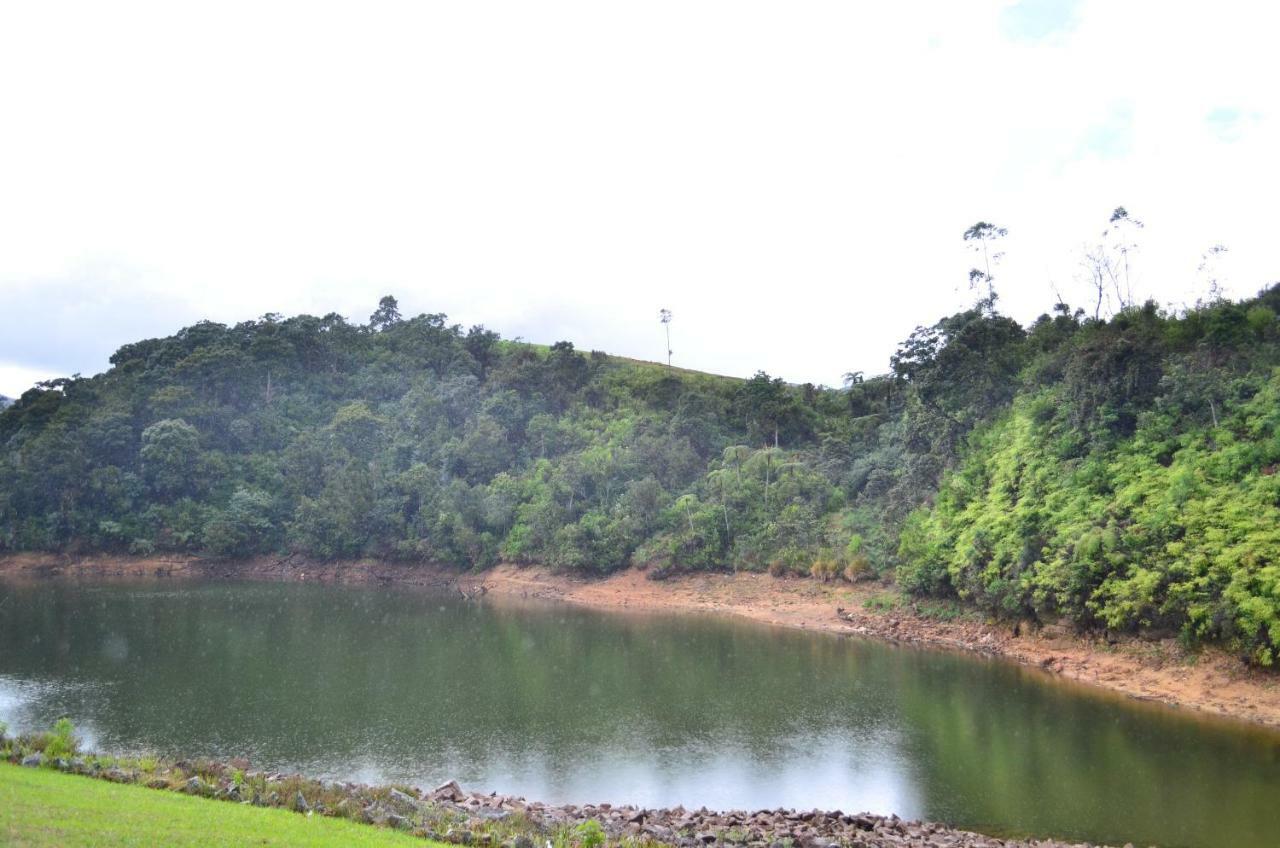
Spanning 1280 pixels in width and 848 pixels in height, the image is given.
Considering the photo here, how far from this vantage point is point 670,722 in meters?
26.6

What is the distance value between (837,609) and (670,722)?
21.4 meters

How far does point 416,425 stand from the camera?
75.2 metres

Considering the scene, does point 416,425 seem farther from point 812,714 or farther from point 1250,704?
point 1250,704

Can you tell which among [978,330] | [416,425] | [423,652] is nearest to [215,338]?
[416,425]

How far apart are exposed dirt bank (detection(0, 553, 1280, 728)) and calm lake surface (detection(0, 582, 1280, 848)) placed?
1684 mm

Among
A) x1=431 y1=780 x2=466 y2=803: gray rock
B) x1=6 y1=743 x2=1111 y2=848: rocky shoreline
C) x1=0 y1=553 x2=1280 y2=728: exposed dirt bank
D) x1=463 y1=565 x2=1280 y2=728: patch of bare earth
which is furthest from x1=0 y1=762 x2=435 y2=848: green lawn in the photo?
x1=0 y1=553 x2=1280 y2=728: exposed dirt bank

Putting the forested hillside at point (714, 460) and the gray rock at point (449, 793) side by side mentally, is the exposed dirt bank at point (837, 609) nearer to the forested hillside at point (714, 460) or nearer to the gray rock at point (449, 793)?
the forested hillside at point (714, 460)

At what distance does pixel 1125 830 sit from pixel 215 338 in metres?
Answer: 84.7

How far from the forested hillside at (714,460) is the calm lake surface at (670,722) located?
577 cm

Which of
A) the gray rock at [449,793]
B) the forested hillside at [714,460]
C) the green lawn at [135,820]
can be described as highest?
the forested hillside at [714,460]

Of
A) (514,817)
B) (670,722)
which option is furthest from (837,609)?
(514,817)

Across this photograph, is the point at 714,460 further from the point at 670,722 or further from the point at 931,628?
the point at 670,722

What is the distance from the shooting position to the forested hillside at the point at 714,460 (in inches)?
1266

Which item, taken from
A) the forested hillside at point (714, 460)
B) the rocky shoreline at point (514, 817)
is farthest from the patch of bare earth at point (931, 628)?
the rocky shoreline at point (514, 817)
